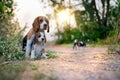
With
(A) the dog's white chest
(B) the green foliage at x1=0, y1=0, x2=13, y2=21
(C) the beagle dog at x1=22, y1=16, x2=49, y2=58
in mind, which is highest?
(B) the green foliage at x1=0, y1=0, x2=13, y2=21

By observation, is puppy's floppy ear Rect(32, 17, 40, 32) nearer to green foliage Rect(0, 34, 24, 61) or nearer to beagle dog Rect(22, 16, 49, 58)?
beagle dog Rect(22, 16, 49, 58)

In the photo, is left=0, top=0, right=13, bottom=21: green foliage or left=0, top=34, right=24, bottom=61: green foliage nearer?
left=0, top=34, right=24, bottom=61: green foliage

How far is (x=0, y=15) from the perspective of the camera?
11820mm

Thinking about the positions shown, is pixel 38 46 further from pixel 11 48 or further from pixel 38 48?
pixel 11 48

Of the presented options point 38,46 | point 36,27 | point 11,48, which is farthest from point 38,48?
point 11,48

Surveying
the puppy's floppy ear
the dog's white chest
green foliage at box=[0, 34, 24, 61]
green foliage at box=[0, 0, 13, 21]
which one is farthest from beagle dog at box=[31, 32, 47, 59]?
green foliage at box=[0, 0, 13, 21]

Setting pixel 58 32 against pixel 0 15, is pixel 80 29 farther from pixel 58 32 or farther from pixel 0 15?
pixel 0 15

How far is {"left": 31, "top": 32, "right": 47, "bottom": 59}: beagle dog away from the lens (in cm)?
973

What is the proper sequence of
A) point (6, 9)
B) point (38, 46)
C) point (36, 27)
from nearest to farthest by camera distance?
point (36, 27) → point (38, 46) → point (6, 9)

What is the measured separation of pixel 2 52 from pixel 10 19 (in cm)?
231

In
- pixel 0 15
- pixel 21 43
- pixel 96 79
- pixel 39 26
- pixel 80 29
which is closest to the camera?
pixel 96 79

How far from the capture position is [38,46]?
32.8 feet

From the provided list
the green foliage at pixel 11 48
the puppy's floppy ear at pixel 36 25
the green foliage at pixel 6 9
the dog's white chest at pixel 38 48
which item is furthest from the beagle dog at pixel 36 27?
the green foliage at pixel 6 9

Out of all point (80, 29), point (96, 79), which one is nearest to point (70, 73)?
point (96, 79)
